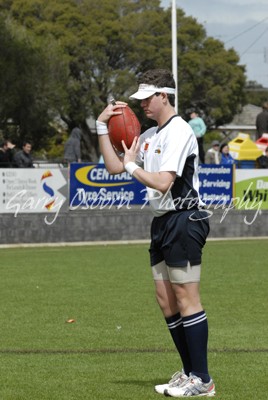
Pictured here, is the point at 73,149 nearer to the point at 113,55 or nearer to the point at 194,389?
the point at 194,389

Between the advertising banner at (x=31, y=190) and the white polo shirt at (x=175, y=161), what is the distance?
Result: 51.3 feet

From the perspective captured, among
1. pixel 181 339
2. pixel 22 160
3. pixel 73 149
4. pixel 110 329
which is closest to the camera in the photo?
pixel 181 339

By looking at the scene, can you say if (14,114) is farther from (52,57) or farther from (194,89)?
(194,89)

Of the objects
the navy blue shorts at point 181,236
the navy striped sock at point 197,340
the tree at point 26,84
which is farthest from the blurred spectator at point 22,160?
the tree at point 26,84

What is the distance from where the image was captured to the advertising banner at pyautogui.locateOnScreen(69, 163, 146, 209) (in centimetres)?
2392

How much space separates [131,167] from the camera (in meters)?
7.54

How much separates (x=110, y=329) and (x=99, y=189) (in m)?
13.1

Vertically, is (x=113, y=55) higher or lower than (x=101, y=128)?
lower

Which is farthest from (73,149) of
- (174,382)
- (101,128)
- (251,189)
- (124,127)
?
(174,382)

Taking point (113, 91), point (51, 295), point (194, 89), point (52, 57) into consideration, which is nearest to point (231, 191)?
point (51, 295)

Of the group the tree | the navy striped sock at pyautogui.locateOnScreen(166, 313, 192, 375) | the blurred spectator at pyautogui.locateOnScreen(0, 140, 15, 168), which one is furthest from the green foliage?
the navy striped sock at pyautogui.locateOnScreen(166, 313, 192, 375)

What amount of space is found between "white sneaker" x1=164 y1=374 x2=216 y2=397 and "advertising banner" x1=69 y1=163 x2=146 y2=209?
16.4 m

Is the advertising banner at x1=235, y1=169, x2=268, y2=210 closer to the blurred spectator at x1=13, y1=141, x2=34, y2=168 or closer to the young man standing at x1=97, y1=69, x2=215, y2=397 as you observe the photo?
the blurred spectator at x1=13, y1=141, x2=34, y2=168

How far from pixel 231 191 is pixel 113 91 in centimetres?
5278
